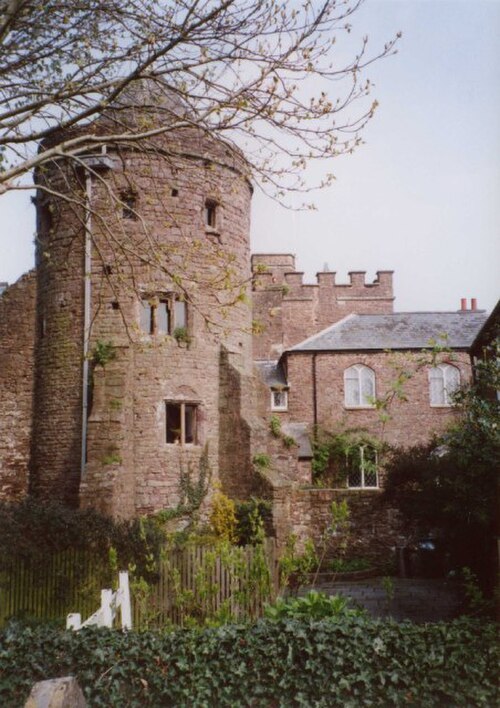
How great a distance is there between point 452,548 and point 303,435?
50.7ft

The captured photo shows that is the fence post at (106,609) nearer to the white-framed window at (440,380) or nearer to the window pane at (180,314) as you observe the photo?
the window pane at (180,314)

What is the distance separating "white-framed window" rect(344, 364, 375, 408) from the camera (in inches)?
1182

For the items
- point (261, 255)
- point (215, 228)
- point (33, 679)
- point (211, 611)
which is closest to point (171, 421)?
point (215, 228)

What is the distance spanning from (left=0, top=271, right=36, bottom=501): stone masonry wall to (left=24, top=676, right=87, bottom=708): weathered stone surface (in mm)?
15872

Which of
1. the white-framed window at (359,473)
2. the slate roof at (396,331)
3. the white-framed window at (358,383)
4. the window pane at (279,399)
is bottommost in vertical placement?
the white-framed window at (359,473)

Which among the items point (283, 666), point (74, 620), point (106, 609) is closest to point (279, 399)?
point (106, 609)

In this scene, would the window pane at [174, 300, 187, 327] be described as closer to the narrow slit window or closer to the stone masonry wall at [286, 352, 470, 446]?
the narrow slit window

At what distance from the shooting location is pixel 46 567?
42.5 feet

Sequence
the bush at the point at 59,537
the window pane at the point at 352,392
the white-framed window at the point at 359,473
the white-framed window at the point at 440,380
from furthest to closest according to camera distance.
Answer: the white-framed window at the point at 440,380 → the window pane at the point at 352,392 → the white-framed window at the point at 359,473 → the bush at the point at 59,537

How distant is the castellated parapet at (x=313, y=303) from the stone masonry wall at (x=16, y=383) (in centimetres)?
1917

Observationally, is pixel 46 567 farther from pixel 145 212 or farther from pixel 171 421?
pixel 145 212

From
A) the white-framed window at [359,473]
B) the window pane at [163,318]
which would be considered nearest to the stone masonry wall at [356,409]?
the white-framed window at [359,473]

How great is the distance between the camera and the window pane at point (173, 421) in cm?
2019

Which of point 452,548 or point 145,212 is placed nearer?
point 452,548
